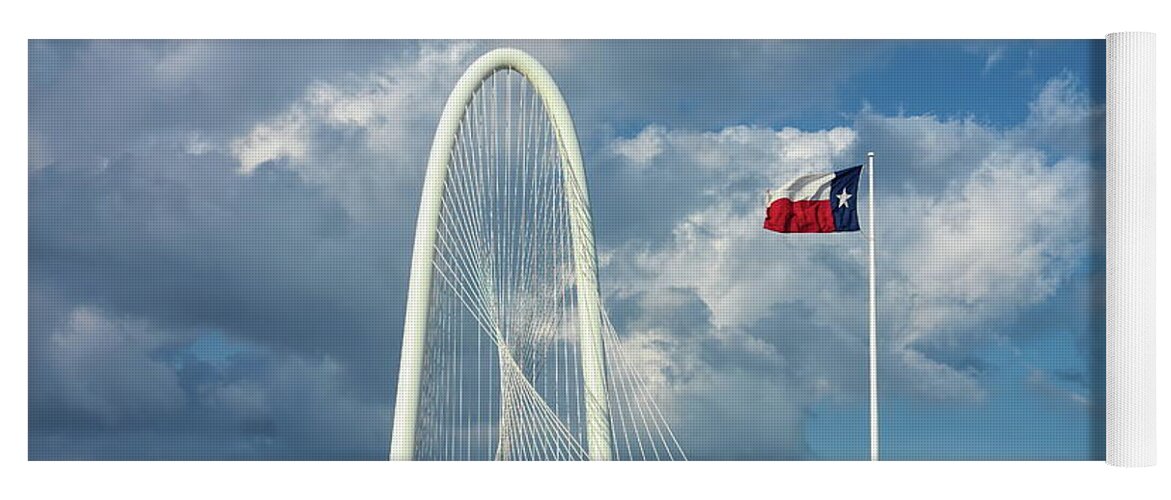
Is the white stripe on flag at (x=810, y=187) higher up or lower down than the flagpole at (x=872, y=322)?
higher up

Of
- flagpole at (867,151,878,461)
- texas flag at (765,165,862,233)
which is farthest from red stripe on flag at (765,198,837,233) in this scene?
flagpole at (867,151,878,461)

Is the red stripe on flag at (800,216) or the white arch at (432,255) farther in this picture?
the white arch at (432,255)

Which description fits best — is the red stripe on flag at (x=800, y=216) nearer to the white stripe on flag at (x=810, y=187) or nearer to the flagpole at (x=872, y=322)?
the white stripe on flag at (x=810, y=187)

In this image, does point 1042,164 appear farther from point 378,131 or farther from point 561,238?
point 378,131

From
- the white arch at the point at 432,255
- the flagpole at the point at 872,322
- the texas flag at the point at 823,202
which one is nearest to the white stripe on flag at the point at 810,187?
the texas flag at the point at 823,202

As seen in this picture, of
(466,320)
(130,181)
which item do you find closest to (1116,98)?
(466,320)

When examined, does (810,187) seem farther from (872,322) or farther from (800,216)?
(872,322)

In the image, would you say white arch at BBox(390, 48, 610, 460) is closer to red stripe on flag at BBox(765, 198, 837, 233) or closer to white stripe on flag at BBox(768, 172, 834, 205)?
red stripe on flag at BBox(765, 198, 837, 233)
